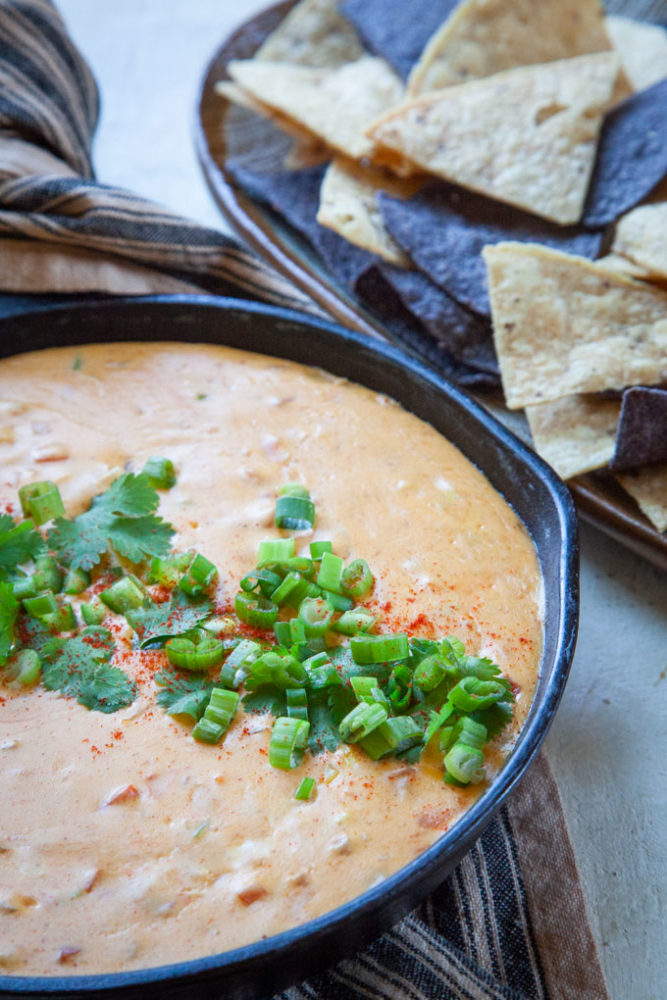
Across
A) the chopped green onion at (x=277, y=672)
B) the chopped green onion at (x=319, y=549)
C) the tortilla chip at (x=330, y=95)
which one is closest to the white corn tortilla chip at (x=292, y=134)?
the tortilla chip at (x=330, y=95)

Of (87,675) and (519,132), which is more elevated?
(519,132)

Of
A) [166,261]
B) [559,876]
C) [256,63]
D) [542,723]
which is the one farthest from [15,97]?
[559,876]

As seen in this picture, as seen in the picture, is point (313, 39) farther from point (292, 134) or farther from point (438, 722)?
point (438, 722)

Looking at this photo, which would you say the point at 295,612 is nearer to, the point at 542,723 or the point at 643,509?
the point at 542,723

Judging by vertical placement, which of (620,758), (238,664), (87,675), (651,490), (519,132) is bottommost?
(620,758)

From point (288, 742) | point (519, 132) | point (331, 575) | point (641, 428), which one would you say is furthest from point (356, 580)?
point (519, 132)

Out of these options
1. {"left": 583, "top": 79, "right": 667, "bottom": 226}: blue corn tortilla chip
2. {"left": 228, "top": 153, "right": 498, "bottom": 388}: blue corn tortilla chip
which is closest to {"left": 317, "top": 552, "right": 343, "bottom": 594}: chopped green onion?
{"left": 228, "top": 153, "right": 498, "bottom": 388}: blue corn tortilla chip

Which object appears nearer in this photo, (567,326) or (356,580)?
(356,580)

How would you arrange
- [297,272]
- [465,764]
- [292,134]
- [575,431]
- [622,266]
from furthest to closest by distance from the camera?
[292,134], [297,272], [622,266], [575,431], [465,764]
